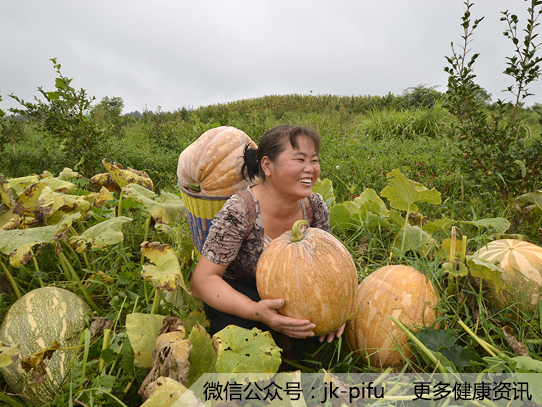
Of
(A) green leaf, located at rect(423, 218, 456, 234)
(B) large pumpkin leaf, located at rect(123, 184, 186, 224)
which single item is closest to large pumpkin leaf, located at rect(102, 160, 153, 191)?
(B) large pumpkin leaf, located at rect(123, 184, 186, 224)

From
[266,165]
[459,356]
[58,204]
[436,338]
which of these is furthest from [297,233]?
[58,204]

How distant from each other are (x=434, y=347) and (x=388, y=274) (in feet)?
1.33

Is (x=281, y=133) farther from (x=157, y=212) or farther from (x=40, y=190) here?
(x=40, y=190)

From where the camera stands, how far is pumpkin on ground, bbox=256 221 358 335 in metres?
1.61

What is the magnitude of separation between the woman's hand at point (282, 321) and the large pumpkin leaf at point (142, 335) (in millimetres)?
488

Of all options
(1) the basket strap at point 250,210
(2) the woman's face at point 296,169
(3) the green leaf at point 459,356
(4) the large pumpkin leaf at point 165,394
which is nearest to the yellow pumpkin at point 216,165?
(1) the basket strap at point 250,210

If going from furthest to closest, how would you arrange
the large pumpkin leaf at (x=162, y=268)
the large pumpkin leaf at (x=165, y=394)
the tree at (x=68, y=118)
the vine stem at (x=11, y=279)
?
the tree at (x=68, y=118)
the vine stem at (x=11, y=279)
the large pumpkin leaf at (x=162, y=268)
the large pumpkin leaf at (x=165, y=394)

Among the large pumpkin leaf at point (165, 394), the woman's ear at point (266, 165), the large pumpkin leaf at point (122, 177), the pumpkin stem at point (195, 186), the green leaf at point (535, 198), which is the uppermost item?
the woman's ear at point (266, 165)

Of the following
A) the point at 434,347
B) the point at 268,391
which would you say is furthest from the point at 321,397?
the point at 434,347

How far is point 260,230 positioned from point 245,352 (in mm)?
735

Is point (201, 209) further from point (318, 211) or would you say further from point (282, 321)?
point (282, 321)

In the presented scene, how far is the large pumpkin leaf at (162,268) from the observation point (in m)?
1.49

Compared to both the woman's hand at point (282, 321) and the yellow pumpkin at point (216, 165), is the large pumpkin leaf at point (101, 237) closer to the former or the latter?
the yellow pumpkin at point (216, 165)

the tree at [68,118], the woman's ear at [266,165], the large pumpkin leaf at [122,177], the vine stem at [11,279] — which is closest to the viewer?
the woman's ear at [266,165]
